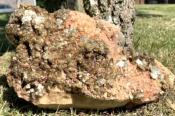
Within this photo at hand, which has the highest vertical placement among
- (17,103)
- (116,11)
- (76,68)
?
(116,11)

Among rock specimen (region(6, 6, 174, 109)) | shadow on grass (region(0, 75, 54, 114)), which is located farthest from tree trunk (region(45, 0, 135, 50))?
shadow on grass (region(0, 75, 54, 114))

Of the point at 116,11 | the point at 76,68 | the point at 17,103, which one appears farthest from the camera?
the point at 116,11

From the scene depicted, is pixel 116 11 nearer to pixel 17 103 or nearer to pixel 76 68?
pixel 76 68

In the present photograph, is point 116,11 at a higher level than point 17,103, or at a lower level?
higher

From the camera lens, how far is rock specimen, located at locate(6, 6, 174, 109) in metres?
5.22

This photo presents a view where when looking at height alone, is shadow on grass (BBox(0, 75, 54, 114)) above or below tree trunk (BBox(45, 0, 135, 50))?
below

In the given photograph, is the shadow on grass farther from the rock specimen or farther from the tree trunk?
the tree trunk

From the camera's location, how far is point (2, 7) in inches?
684

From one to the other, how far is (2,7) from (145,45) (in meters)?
9.75

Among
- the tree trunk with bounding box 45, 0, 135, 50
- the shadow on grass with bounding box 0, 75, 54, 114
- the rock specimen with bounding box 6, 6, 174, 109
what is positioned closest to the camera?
the rock specimen with bounding box 6, 6, 174, 109

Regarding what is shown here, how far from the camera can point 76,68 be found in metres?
5.25

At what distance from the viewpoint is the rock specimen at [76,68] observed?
5.22 meters

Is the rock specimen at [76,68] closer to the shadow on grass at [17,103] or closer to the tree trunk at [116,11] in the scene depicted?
the shadow on grass at [17,103]

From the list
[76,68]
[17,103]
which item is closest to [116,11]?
[76,68]
